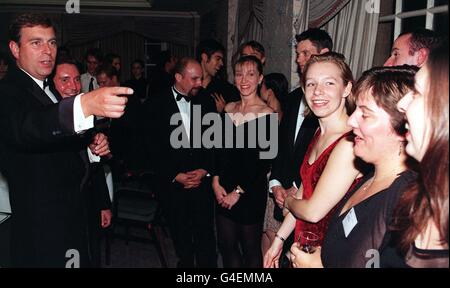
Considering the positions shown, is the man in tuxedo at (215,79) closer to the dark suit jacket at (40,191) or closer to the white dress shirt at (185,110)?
the white dress shirt at (185,110)

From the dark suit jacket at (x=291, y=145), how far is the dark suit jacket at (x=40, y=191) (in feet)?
4.10

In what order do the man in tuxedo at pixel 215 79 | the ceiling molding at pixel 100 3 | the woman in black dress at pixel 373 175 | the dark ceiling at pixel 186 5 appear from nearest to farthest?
the woman in black dress at pixel 373 175
the man in tuxedo at pixel 215 79
the dark ceiling at pixel 186 5
the ceiling molding at pixel 100 3

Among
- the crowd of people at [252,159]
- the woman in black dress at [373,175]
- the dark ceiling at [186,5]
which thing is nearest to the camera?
the crowd of people at [252,159]

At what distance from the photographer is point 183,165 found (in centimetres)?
312

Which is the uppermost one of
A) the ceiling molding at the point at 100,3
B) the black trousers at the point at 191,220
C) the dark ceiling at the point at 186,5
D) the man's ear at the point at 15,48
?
the ceiling molding at the point at 100,3

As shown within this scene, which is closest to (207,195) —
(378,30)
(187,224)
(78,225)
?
(187,224)

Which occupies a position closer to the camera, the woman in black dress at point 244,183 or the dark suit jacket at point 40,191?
the dark suit jacket at point 40,191

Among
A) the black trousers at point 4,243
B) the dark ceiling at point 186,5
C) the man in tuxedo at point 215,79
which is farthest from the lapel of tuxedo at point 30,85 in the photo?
the dark ceiling at point 186,5

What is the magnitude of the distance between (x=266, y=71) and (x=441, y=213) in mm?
4663

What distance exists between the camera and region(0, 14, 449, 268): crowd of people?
42.2 inches

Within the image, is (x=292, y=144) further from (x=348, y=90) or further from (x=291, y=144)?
(x=348, y=90)

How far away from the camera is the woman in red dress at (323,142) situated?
171 centimetres

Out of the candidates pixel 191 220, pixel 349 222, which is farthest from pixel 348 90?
pixel 191 220

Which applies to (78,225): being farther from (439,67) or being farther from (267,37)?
(267,37)
